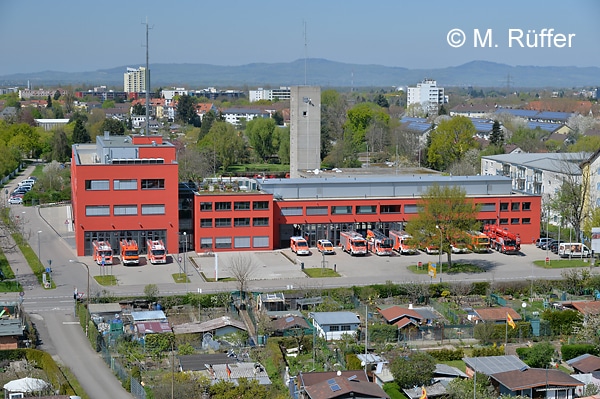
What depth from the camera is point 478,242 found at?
4053 cm

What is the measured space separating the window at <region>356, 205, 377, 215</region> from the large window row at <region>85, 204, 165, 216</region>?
9006mm

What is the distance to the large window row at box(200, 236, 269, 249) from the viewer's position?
40.9 metres

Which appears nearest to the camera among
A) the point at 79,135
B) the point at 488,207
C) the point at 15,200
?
the point at 488,207

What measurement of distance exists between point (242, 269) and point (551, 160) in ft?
79.7

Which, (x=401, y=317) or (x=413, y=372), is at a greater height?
(x=413, y=372)

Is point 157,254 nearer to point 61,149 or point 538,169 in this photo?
point 538,169

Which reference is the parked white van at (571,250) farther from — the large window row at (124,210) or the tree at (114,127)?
the tree at (114,127)

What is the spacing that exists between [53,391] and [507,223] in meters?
26.9

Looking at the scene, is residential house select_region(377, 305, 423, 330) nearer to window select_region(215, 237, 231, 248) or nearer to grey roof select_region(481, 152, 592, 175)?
window select_region(215, 237, 231, 248)

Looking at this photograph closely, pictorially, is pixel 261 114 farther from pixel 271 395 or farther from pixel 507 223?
pixel 271 395

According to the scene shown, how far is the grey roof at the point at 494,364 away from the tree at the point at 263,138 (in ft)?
189

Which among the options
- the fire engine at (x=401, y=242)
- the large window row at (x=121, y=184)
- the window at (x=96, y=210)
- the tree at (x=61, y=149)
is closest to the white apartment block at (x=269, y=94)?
the tree at (x=61, y=149)

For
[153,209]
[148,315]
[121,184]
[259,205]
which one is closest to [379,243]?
[259,205]

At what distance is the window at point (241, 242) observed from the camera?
41.1 metres
